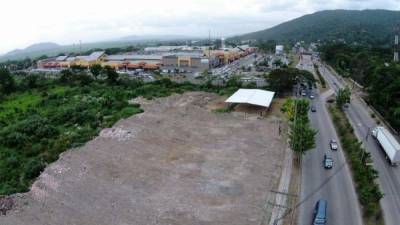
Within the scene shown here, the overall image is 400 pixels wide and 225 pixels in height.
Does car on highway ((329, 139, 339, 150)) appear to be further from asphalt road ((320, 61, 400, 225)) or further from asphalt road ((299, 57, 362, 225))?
asphalt road ((320, 61, 400, 225))

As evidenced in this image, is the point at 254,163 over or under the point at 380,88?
under

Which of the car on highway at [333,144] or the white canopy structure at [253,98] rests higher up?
the white canopy structure at [253,98]

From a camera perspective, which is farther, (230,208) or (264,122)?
(264,122)

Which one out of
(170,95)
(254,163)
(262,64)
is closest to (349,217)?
(254,163)

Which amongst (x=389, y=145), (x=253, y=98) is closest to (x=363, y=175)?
(x=389, y=145)

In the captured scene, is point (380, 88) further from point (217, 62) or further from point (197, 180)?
point (217, 62)

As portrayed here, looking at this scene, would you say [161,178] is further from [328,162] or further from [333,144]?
[333,144]

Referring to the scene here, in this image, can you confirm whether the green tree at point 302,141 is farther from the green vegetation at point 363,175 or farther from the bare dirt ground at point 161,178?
the green vegetation at point 363,175

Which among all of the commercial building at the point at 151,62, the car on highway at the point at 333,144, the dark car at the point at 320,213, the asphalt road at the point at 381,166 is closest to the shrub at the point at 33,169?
the dark car at the point at 320,213
